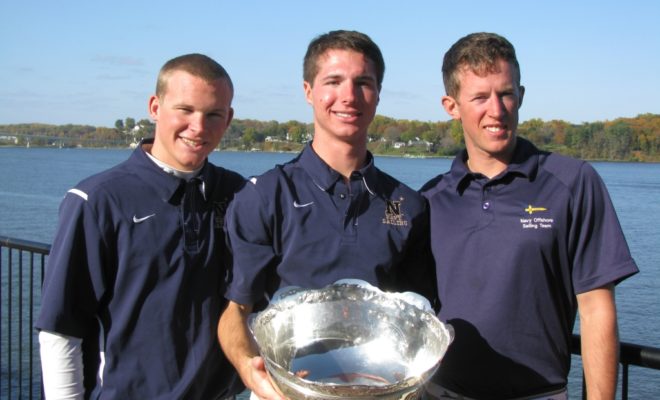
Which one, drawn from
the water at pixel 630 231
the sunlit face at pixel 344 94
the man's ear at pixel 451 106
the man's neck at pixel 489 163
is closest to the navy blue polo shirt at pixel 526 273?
the man's neck at pixel 489 163

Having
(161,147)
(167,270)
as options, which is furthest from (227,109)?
(167,270)

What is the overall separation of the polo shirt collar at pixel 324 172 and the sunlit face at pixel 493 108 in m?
0.53

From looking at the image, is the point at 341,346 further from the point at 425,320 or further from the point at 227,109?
the point at 227,109

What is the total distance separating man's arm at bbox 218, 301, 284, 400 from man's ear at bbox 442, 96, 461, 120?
1399mm

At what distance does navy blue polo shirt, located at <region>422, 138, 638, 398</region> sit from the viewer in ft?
9.12

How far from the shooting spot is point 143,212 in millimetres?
2963

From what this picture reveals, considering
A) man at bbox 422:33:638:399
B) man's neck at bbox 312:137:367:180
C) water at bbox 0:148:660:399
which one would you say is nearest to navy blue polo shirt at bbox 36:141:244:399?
man's neck at bbox 312:137:367:180

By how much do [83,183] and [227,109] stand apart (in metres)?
0.83

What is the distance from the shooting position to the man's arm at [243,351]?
7.29 ft

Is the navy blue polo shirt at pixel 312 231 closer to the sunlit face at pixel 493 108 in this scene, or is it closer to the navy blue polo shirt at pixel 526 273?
the navy blue polo shirt at pixel 526 273

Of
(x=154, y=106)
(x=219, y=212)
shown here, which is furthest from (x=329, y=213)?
(x=154, y=106)

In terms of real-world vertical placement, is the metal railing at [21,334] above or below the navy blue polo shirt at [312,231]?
below

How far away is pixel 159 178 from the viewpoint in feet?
10.1

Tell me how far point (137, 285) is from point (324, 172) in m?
1.01
